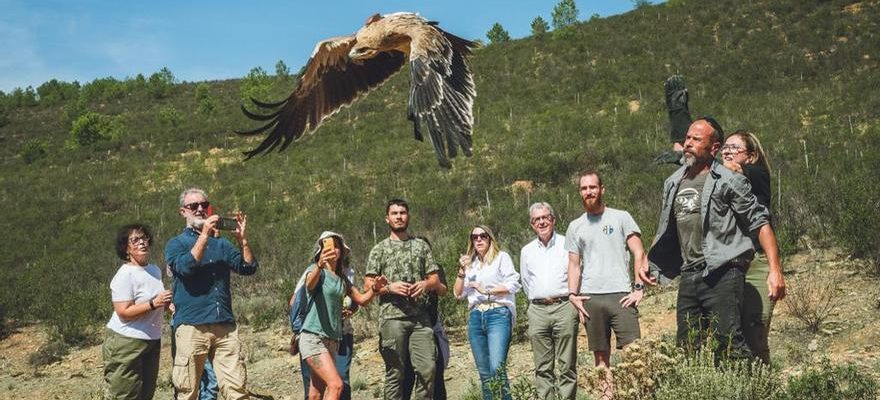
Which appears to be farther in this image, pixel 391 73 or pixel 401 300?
pixel 391 73

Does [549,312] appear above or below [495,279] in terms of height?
below

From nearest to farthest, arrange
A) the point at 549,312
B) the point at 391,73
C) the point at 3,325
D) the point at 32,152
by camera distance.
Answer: the point at 549,312 < the point at 391,73 < the point at 3,325 < the point at 32,152

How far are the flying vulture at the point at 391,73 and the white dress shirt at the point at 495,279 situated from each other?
1.24 meters

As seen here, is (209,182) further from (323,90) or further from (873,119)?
(323,90)

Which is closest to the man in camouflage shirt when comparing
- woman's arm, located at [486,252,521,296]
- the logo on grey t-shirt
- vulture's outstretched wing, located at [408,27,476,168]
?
woman's arm, located at [486,252,521,296]

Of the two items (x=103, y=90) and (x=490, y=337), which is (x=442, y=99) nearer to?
(x=490, y=337)

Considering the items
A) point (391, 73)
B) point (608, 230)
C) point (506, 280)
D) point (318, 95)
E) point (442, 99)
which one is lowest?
point (506, 280)

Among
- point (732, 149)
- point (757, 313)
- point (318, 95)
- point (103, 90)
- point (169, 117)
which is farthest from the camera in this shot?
point (103, 90)

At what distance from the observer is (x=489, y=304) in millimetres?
5988

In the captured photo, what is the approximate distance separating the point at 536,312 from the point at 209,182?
2390cm

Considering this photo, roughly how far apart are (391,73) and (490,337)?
121 inches

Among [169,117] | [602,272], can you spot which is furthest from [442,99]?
[169,117]

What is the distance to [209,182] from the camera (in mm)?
28172

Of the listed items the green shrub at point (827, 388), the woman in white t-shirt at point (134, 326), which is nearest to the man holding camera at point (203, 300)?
the woman in white t-shirt at point (134, 326)
